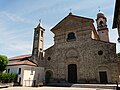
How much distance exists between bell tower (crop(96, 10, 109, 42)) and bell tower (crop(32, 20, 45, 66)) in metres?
14.8

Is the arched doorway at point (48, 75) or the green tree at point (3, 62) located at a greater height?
the green tree at point (3, 62)

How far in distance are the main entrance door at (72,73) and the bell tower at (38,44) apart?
702 cm

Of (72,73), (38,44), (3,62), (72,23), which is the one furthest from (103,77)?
(3,62)

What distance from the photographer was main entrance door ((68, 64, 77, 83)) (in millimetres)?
22203

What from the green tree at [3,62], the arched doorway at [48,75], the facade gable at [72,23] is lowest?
the arched doorway at [48,75]

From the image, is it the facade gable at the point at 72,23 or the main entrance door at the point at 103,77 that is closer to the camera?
the main entrance door at the point at 103,77

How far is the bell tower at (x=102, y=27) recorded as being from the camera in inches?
1207

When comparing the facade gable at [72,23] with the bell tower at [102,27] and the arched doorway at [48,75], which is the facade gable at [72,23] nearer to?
the bell tower at [102,27]

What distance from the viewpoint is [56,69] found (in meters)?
24.0

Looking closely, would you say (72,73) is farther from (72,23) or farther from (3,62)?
(3,62)

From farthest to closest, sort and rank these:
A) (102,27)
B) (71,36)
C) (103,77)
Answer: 1. (102,27)
2. (71,36)
3. (103,77)

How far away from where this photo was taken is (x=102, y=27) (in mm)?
31172

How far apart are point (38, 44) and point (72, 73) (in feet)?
32.5

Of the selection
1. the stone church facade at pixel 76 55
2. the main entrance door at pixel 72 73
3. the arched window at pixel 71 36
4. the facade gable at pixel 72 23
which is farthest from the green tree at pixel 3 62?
the arched window at pixel 71 36
